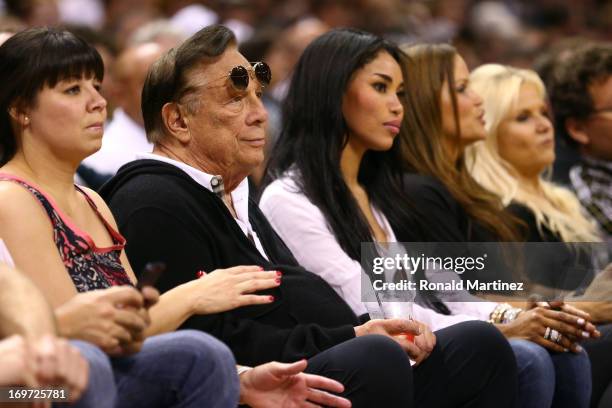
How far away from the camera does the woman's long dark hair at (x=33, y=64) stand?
8.67 feet

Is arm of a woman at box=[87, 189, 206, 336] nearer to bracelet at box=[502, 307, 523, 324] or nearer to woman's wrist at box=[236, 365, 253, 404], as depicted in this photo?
woman's wrist at box=[236, 365, 253, 404]

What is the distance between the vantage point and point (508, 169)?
15.2ft

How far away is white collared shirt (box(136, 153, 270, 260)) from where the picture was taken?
3.04 meters

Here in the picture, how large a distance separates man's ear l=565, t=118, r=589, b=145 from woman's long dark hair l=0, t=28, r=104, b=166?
9.56ft

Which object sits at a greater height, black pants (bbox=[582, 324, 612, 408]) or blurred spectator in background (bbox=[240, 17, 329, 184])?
blurred spectator in background (bbox=[240, 17, 329, 184])

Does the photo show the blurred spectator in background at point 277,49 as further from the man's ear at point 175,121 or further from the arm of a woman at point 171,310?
the arm of a woman at point 171,310

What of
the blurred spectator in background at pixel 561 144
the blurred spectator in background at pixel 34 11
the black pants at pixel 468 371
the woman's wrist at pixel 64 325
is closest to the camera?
the woman's wrist at pixel 64 325

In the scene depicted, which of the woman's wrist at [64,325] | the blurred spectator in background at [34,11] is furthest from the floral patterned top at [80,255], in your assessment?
the blurred spectator in background at [34,11]

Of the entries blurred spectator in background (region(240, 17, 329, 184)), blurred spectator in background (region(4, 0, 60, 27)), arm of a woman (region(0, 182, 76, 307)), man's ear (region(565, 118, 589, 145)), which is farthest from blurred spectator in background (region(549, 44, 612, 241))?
blurred spectator in background (region(4, 0, 60, 27))

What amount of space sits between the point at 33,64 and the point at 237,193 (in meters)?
0.80

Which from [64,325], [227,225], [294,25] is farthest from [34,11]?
[64,325]

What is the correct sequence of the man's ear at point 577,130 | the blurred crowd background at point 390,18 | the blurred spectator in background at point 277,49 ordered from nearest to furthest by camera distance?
the man's ear at point 577,130, the blurred spectator in background at point 277,49, the blurred crowd background at point 390,18

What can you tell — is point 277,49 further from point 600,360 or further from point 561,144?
point 600,360

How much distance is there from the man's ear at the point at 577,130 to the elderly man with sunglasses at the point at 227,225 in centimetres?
219
